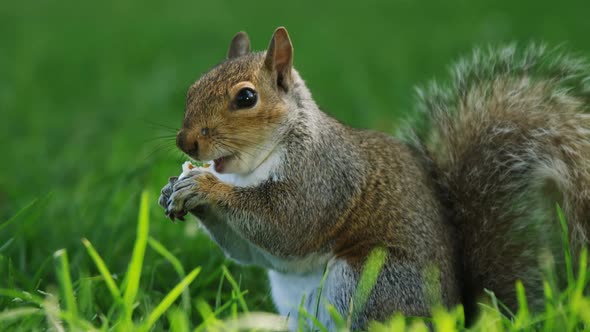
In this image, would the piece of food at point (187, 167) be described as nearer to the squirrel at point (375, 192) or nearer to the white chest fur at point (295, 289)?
the squirrel at point (375, 192)

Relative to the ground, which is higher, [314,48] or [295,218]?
[314,48]

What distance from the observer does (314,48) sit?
17.6 ft

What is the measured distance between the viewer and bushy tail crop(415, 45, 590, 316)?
1896 millimetres

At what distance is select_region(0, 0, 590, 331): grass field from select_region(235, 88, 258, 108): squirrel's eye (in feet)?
0.88

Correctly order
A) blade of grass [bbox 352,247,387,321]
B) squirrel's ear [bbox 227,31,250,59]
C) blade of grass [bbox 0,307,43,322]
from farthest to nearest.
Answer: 1. squirrel's ear [bbox 227,31,250,59]
2. blade of grass [bbox 352,247,387,321]
3. blade of grass [bbox 0,307,43,322]

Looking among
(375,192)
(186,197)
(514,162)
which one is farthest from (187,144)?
(514,162)

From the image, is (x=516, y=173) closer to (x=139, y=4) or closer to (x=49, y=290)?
(x=49, y=290)

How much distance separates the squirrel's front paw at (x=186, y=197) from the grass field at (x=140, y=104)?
13 centimetres

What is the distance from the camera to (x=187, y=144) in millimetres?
1772

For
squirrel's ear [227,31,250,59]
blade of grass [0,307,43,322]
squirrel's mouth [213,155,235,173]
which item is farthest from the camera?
squirrel's ear [227,31,250,59]

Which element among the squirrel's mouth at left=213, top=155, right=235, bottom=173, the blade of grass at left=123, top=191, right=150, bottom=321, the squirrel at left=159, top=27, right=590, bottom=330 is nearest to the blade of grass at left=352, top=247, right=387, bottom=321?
the squirrel at left=159, top=27, right=590, bottom=330

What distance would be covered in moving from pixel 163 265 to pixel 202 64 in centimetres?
289

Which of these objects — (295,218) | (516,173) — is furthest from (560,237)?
(295,218)

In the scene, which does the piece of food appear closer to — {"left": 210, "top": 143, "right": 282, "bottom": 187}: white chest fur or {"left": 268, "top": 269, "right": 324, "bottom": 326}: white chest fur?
{"left": 210, "top": 143, "right": 282, "bottom": 187}: white chest fur
